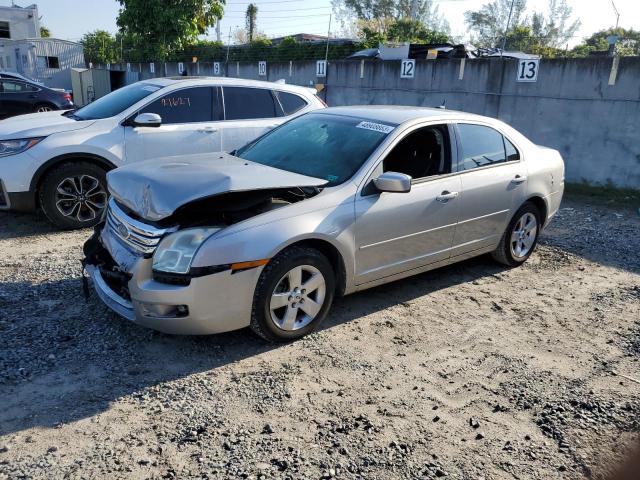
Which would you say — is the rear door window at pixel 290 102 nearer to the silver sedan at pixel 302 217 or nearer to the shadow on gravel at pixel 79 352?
the silver sedan at pixel 302 217

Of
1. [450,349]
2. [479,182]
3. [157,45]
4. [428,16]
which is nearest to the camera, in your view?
[450,349]

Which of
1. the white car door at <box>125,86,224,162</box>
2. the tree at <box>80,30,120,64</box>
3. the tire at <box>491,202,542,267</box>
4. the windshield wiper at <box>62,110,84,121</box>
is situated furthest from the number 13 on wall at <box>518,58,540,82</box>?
the tree at <box>80,30,120,64</box>

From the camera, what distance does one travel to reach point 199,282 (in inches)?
137

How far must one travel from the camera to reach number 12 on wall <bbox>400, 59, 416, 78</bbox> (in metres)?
12.6

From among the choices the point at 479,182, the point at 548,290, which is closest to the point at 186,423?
the point at 479,182

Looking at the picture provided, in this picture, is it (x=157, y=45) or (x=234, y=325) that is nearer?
(x=234, y=325)

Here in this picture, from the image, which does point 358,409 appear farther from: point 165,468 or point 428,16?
point 428,16

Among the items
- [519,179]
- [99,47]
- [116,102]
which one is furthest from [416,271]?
[99,47]

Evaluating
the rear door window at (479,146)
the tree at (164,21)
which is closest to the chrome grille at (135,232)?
the rear door window at (479,146)

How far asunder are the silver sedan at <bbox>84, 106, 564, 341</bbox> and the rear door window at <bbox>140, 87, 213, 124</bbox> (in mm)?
2018

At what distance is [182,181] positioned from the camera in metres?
3.73

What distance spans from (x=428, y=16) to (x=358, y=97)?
1542 inches

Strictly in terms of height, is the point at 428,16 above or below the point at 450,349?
above

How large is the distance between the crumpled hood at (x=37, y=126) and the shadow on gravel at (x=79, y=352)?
214 centimetres
